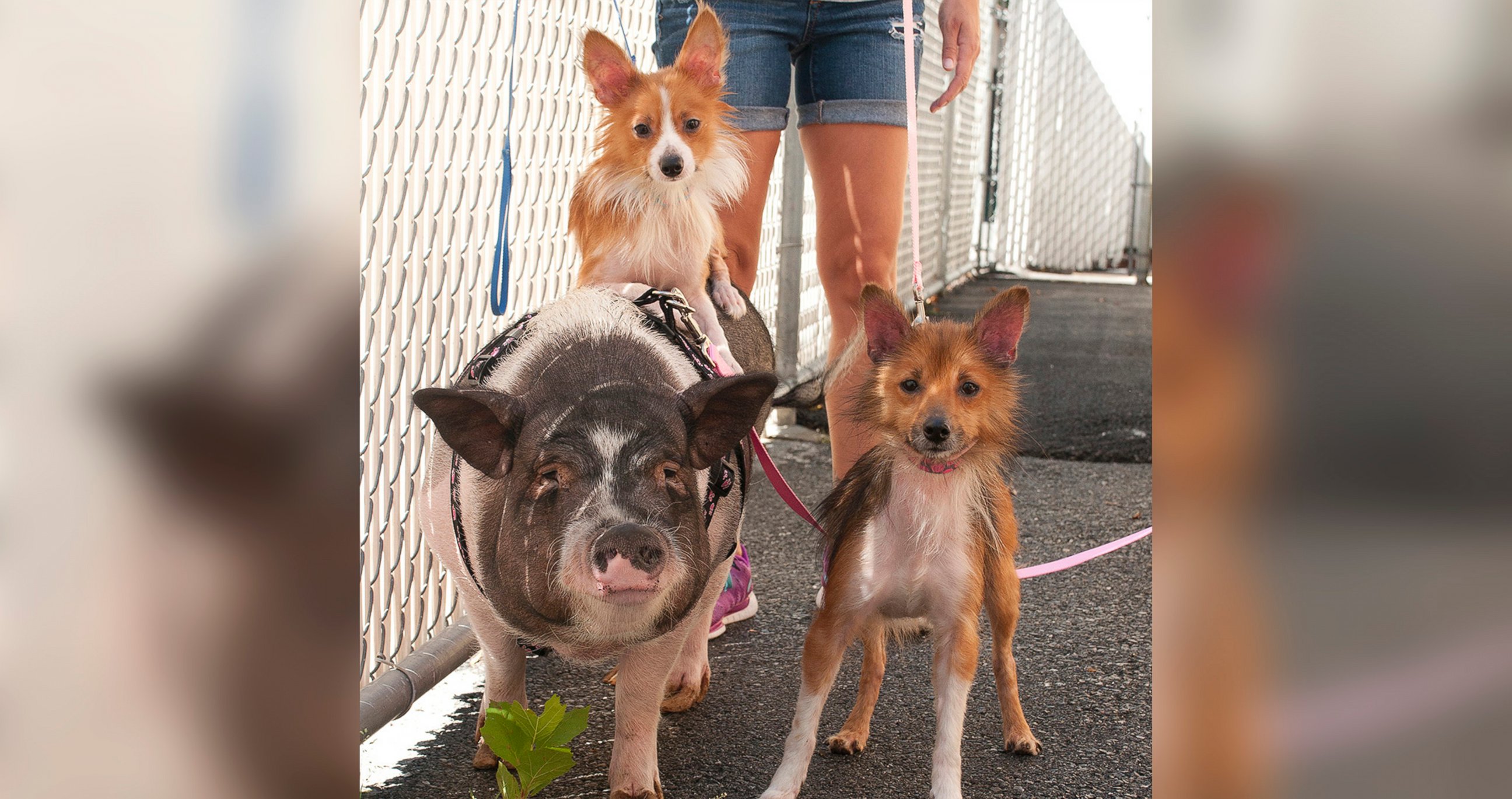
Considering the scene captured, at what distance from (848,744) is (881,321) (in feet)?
3.64

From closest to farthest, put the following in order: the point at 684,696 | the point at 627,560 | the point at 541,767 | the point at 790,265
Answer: the point at 627,560 < the point at 541,767 < the point at 684,696 < the point at 790,265

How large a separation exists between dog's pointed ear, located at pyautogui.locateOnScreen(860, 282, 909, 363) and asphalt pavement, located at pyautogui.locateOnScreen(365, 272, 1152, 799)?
836 mm

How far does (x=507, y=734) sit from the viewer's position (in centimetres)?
232

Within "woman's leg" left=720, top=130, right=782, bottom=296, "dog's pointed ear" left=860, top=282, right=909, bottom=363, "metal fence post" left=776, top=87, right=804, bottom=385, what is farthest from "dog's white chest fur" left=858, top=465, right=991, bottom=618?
"metal fence post" left=776, top=87, right=804, bottom=385

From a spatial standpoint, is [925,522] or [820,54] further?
[820,54]

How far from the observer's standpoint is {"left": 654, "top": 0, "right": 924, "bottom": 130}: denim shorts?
3.42 meters

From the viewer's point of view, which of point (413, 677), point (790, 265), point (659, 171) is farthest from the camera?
point (790, 265)

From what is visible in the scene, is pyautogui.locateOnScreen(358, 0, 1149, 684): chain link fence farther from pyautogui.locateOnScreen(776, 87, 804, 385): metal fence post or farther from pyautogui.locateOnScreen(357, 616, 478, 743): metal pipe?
pyautogui.locateOnScreen(357, 616, 478, 743): metal pipe

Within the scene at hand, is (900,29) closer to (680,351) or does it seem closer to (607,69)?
(607,69)

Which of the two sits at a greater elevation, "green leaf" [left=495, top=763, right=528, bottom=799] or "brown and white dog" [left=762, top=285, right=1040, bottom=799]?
"brown and white dog" [left=762, top=285, right=1040, bottom=799]

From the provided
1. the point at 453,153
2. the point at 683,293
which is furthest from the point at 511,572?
the point at 453,153

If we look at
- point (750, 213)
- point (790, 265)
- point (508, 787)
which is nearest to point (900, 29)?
point (750, 213)
